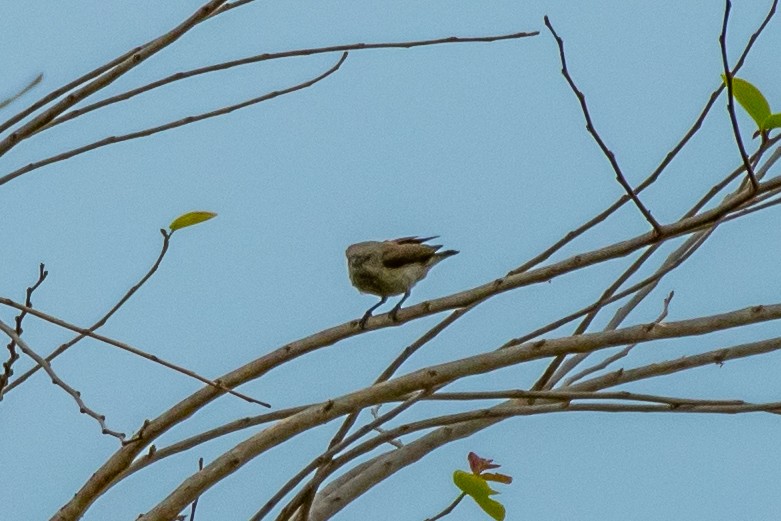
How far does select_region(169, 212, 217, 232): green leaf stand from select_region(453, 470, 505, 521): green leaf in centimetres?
68

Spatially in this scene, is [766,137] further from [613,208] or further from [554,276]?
[554,276]

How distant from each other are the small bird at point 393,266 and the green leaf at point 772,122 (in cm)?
237

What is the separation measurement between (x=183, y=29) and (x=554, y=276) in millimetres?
759

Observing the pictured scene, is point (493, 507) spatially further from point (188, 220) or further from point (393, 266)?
point (393, 266)

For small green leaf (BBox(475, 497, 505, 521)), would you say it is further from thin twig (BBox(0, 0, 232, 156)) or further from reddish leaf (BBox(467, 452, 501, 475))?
thin twig (BBox(0, 0, 232, 156))

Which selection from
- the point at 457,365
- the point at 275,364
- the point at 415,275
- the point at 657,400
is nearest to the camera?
the point at 657,400

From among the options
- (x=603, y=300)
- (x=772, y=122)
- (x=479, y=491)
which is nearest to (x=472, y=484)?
(x=479, y=491)

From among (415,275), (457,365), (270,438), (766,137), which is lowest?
(270,438)

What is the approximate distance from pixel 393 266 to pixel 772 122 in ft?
8.21

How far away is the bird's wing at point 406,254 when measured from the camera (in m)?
4.40

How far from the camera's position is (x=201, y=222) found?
211 centimetres

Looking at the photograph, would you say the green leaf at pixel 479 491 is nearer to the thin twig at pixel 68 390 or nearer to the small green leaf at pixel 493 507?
the small green leaf at pixel 493 507

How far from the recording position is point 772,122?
200 centimetres

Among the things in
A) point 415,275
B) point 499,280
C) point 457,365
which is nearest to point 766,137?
point 499,280
